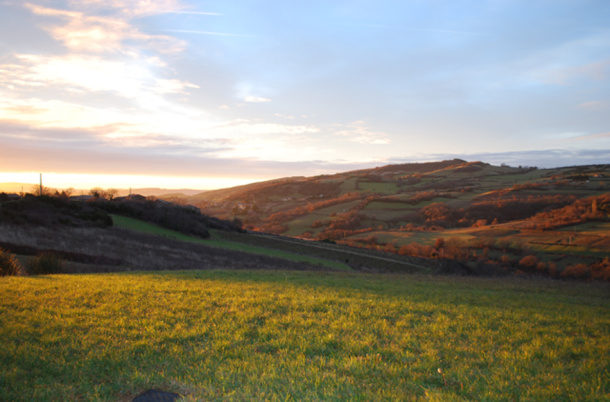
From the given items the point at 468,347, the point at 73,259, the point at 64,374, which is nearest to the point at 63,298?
the point at 64,374

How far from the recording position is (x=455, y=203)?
92.7 m

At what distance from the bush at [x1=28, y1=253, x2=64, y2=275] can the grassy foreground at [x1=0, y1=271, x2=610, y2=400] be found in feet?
21.1

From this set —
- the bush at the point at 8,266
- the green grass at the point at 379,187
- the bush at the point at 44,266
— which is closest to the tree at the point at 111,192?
the bush at the point at 44,266

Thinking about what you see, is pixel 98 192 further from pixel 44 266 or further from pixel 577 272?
pixel 577 272

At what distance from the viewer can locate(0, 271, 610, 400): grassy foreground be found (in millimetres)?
4883

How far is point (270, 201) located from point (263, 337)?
126 m

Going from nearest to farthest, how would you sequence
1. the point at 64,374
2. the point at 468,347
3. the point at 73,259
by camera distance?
the point at 64,374 → the point at 468,347 → the point at 73,259

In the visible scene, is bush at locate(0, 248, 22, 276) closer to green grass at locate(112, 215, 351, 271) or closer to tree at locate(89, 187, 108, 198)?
green grass at locate(112, 215, 351, 271)

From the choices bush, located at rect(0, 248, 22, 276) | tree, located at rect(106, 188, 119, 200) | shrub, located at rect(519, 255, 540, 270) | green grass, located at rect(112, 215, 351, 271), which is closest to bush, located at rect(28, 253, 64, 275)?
bush, located at rect(0, 248, 22, 276)

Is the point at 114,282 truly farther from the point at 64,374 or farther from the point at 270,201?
the point at 270,201

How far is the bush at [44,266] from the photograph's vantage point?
1623 cm

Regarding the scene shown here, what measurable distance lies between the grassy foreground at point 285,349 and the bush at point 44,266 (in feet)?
21.1

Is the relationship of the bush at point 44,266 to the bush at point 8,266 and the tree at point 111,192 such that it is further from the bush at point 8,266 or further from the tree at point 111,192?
the tree at point 111,192

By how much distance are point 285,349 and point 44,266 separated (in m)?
15.8
